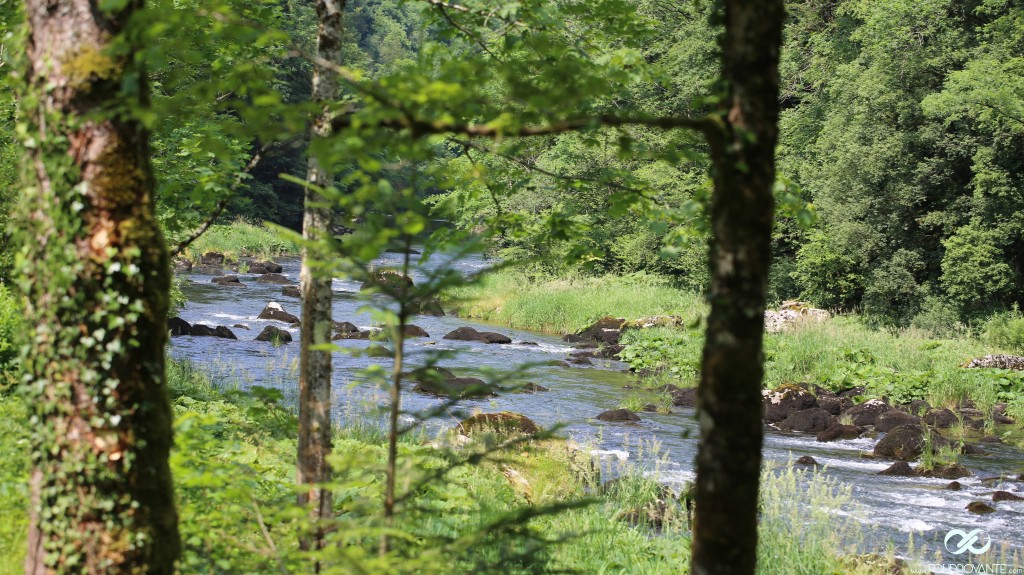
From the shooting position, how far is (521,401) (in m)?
13.7

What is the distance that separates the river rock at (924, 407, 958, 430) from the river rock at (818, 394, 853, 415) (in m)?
1.30

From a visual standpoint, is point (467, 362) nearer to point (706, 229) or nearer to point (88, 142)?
point (706, 229)

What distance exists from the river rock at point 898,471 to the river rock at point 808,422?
8.61ft

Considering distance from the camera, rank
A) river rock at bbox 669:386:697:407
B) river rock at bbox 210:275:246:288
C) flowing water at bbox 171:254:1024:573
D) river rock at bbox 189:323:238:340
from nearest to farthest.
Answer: flowing water at bbox 171:254:1024:573 < river rock at bbox 669:386:697:407 < river rock at bbox 189:323:238:340 < river rock at bbox 210:275:246:288

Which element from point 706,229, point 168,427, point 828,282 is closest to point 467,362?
point 706,229

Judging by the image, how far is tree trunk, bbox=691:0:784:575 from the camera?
220cm

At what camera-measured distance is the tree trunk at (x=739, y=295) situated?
2199 millimetres

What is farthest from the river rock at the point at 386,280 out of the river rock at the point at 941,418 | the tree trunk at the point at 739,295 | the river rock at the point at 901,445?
the river rock at the point at 941,418

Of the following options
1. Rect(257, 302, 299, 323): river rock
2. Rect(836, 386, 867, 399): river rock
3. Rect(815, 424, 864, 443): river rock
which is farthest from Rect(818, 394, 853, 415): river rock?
Rect(257, 302, 299, 323): river rock

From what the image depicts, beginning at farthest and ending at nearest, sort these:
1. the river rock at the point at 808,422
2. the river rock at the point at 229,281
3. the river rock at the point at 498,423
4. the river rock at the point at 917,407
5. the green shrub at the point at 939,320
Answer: the river rock at the point at 229,281
the green shrub at the point at 939,320
the river rock at the point at 917,407
the river rock at the point at 808,422
the river rock at the point at 498,423

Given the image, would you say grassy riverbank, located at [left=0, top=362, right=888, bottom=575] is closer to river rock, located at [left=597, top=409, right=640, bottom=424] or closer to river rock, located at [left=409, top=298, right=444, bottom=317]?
river rock, located at [left=409, top=298, right=444, bottom=317]

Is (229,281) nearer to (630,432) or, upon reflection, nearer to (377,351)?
(630,432)

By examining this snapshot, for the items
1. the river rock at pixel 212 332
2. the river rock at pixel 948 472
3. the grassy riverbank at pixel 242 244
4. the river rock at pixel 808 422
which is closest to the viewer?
the river rock at pixel 948 472

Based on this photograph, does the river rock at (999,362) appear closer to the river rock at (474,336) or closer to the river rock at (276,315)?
the river rock at (474,336)
